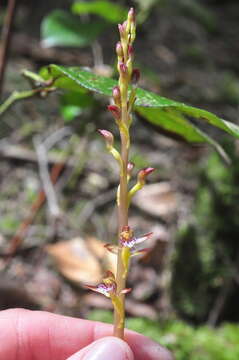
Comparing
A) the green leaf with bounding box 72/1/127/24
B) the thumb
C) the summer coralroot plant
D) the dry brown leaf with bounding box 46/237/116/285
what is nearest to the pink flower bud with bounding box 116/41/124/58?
the summer coralroot plant

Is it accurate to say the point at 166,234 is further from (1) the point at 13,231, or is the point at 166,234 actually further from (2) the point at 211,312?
(1) the point at 13,231

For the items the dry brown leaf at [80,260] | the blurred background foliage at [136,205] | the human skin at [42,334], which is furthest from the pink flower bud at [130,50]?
the dry brown leaf at [80,260]

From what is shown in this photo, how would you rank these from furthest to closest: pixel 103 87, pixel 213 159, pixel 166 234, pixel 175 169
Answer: pixel 175 169 < pixel 166 234 < pixel 213 159 < pixel 103 87

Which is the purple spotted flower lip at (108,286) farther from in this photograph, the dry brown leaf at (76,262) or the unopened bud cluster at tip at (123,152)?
the dry brown leaf at (76,262)

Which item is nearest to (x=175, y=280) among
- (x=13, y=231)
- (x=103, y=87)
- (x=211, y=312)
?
(x=211, y=312)

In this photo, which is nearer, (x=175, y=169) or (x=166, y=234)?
(x=166, y=234)

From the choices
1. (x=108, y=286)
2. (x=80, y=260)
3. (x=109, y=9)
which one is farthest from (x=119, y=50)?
(x=80, y=260)

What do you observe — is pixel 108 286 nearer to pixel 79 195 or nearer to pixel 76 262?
pixel 76 262
